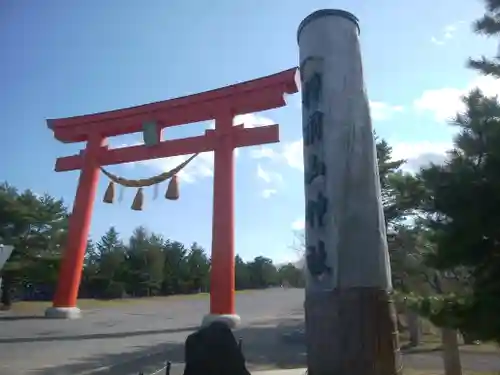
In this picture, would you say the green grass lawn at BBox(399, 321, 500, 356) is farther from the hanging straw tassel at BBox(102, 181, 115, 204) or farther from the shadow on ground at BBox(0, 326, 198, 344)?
the hanging straw tassel at BBox(102, 181, 115, 204)

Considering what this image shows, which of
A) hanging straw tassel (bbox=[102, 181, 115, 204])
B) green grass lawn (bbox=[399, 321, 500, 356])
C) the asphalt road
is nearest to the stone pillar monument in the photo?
the asphalt road

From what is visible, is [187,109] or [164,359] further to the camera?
[187,109]

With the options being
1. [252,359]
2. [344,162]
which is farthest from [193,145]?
[344,162]

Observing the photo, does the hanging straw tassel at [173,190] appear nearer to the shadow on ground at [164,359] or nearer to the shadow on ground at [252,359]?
the shadow on ground at [252,359]

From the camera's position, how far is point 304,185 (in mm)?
4773

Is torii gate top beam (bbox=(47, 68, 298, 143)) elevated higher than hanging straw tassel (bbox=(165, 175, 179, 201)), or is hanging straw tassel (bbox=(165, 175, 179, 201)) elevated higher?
torii gate top beam (bbox=(47, 68, 298, 143))

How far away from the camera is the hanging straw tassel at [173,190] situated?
12.7m

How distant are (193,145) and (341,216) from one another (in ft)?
31.4

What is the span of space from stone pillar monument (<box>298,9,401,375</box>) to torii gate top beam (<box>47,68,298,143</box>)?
6.92 m

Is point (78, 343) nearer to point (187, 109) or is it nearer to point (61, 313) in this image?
point (61, 313)

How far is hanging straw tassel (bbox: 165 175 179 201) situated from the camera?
1271 centimetres

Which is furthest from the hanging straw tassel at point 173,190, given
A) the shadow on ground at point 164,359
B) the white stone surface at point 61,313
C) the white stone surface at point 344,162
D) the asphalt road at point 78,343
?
the white stone surface at point 344,162

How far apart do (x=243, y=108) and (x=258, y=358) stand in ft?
22.7

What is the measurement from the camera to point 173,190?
1273 centimetres
